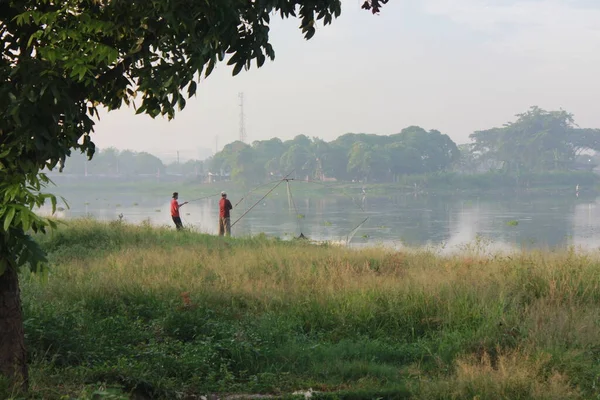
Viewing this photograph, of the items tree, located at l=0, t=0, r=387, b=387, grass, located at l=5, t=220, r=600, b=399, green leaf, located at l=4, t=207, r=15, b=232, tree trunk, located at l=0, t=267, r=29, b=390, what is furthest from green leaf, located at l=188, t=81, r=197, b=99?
tree trunk, located at l=0, t=267, r=29, b=390

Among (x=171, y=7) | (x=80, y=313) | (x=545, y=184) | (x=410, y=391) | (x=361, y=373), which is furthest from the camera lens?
(x=545, y=184)

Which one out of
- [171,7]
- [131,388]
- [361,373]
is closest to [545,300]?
[361,373]

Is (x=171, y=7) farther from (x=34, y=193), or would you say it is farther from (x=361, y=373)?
(x=361, y=373)

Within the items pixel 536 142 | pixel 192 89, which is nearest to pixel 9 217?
pixel 192 89

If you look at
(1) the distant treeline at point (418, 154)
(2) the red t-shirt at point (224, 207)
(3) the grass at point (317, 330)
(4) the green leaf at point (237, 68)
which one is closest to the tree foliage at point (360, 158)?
(1) the distant treeline at point (418, 154)

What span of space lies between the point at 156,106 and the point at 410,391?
326 cm

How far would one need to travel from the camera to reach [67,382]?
17.8 feet

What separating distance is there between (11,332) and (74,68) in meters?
2.26

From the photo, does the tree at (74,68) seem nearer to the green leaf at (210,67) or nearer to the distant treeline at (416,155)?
the green leaf at (210,67)

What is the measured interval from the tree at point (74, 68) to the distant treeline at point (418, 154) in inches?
3673

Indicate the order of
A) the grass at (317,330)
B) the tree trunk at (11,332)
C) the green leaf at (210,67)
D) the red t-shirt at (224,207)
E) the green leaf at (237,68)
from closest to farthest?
1. the green leaf at (210,67)
2. the green leaf at (237,68)
3. the tree trunk at (11,332)
4. the grass at (317,330)
5. the red t-shirt at (224,207)

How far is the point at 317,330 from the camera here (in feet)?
26.1

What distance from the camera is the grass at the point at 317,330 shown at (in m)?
5.77

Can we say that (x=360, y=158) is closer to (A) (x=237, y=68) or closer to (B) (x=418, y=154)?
(B) (x=418, y=154)
